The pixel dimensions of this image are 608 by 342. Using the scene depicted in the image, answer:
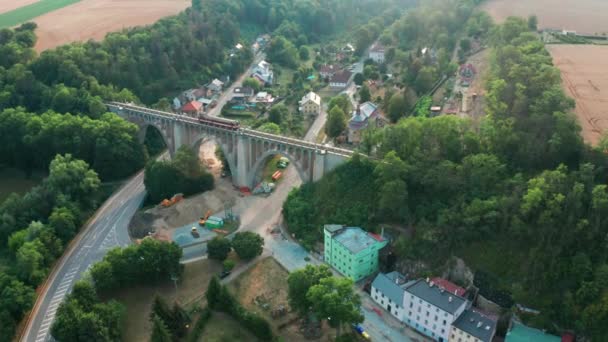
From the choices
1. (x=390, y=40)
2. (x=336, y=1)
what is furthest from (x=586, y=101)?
(x=336, y=1)

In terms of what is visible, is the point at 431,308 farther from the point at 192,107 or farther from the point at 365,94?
the point at 192,107

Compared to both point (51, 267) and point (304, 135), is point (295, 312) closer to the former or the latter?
point (51, 267)

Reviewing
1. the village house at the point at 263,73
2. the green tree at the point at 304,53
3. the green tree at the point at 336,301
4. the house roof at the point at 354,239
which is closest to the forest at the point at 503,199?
the house roof at the point at 354,239

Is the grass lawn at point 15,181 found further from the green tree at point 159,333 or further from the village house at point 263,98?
the green tree at point 159,333

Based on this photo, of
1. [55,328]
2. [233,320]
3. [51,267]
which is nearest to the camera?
[55,328]

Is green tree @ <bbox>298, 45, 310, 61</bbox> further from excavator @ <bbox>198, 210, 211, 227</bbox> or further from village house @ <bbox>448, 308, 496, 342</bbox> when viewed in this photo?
village house @ <bbox>448, 308, 496, 342</bbox>

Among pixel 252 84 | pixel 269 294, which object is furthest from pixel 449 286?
pixel 252 84

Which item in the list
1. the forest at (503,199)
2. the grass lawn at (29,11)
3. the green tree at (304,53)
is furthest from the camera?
the green tree at (304,53)
